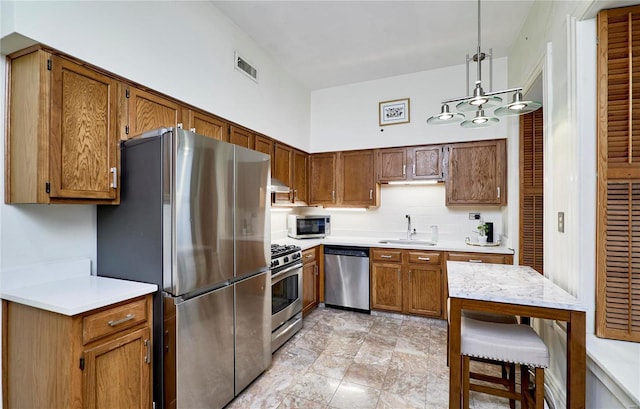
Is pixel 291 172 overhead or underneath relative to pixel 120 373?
overhead

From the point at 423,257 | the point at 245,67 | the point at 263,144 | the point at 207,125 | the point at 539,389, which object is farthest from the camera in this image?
the point at 423,257

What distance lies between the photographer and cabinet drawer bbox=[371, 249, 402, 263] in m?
3.63

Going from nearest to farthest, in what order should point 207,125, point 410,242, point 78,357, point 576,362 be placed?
point 78,357 < point 576,362 < point 207,125 < point 410,242

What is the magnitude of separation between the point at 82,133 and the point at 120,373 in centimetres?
138

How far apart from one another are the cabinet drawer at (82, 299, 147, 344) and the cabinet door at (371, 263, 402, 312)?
273 cm

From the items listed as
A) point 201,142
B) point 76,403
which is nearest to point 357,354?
point 76,403

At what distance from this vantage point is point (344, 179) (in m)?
4.31

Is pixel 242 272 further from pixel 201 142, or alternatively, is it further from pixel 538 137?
pixel 538 137

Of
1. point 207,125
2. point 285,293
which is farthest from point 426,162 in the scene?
point 207,125

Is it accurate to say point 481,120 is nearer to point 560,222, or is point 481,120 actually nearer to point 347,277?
point 560,222

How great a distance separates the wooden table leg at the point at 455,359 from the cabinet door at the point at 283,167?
2.50 m

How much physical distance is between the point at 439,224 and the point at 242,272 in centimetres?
295

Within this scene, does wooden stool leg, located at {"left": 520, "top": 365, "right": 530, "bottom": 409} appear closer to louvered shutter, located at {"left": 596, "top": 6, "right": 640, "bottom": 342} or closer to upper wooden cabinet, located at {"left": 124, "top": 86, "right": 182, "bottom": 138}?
louvered shutter, located at {"left": 596, "top": 6, "right": 640, "bottom": 342}

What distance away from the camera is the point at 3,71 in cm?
161
